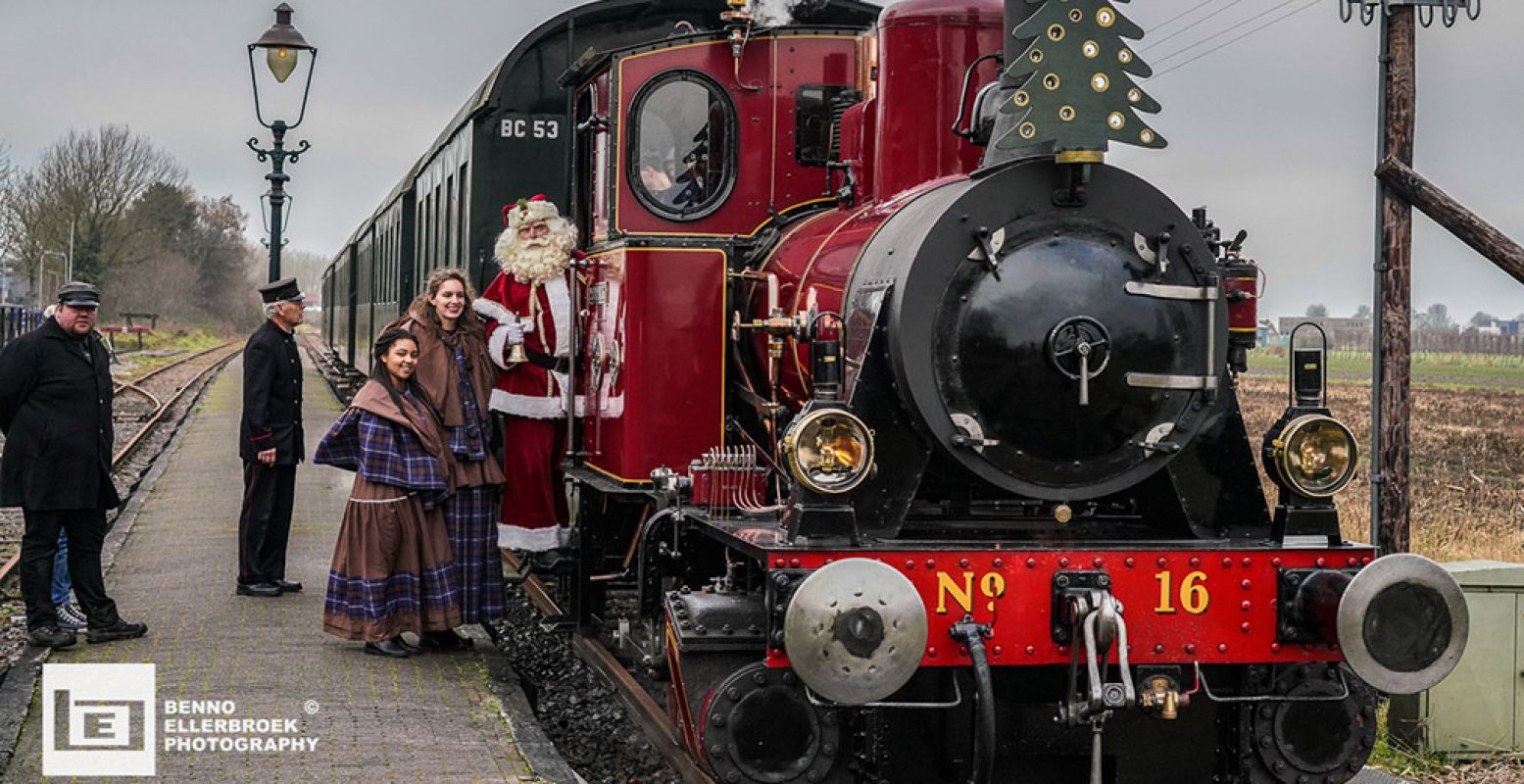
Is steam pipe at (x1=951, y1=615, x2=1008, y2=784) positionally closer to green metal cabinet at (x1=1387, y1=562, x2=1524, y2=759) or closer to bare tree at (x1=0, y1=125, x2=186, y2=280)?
green metal cabinet at (x1=1387, y1=562, x2=1524, y2=759)

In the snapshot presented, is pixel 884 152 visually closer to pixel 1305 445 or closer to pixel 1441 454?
pixel 1305 445

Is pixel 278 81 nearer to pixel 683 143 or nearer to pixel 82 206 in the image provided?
pixel 683 143

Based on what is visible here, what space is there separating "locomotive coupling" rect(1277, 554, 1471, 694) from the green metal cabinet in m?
2.05

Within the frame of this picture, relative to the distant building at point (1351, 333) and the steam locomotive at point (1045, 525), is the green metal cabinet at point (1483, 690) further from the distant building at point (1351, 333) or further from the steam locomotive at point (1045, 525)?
the distant building at point (1351, 333)

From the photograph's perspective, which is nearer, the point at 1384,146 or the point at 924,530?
the point at 924,530

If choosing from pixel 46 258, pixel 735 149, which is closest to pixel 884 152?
pixel 735 149

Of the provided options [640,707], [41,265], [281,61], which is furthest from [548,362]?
[41,265]

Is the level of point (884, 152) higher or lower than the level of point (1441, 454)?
higher

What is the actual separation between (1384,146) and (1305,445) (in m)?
3.42

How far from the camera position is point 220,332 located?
8469cm

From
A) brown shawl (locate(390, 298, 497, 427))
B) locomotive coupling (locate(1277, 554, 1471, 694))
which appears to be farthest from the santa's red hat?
locomotive coupling (locate(1277, 554, 1471, 694))

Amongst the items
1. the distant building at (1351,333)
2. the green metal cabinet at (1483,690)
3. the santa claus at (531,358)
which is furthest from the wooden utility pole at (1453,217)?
the distant building at (1351,333)

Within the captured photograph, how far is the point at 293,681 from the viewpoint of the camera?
6785mm
